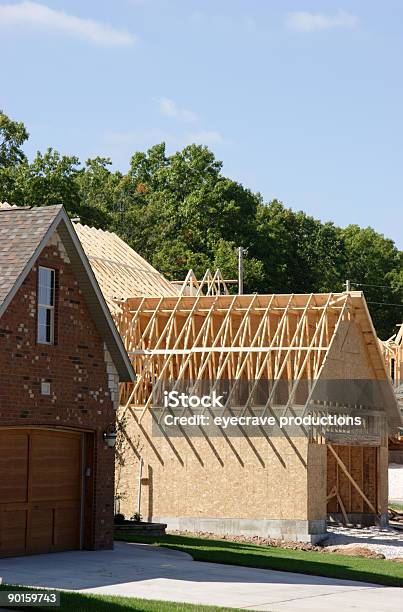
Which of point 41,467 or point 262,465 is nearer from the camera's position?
point 41,467

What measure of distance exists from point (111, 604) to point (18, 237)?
359 inches

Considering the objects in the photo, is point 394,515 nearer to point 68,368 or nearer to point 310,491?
point 310,491

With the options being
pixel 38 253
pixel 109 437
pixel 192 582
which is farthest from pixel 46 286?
pixel 192 582

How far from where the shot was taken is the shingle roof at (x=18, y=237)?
2295 centimetres

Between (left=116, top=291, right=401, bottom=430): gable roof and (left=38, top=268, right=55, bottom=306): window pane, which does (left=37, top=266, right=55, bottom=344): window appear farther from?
(left=116, top=291, right=401, bottom=430): gable roof

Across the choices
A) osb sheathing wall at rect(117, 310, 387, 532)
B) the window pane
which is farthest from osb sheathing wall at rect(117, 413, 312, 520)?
the window pane

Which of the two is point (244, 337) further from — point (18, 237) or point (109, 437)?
point (18, 237)

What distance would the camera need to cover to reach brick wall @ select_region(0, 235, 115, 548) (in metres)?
23.1

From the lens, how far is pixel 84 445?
25562 millimetres

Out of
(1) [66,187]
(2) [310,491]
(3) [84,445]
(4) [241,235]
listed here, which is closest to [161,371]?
(2) [310,491]

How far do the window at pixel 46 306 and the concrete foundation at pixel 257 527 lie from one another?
1121cm

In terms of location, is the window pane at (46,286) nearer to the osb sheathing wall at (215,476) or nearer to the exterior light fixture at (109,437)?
the exterior light fixture at (109,437)

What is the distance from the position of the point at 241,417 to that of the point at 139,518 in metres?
4.07

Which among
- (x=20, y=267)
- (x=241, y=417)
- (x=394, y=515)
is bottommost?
(x=394, y=515)
